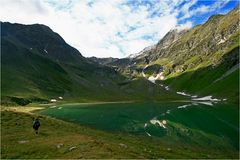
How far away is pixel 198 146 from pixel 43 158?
1458 inches

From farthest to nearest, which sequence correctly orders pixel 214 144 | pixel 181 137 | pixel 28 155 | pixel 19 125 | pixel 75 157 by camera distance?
pixel 181 137, pixel 214 144, pixel 19 125, pixel 28 155, pixel 75 157

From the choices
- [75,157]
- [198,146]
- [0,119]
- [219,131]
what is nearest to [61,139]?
[75,157]

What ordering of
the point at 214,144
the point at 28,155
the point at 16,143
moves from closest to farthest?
1. the point at 28,155
2. the point at 16,143
3. the point at 214,144

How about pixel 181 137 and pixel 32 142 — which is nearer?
pixel 32 142

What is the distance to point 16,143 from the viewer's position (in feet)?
154

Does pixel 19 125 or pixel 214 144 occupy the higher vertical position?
pixel 19 125

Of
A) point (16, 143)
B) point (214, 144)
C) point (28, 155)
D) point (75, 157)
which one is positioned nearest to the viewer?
point (75, 157)

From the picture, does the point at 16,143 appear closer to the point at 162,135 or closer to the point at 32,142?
the point at 32,142

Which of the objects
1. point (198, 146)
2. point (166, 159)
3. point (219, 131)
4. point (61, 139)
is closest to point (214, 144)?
point (198, 146)

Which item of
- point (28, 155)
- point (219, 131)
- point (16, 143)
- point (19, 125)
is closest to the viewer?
point (28, 155)

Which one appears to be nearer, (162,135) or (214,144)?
(214,144)

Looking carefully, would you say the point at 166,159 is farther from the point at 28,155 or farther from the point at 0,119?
the point at 0,119

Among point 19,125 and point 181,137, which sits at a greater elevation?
point 19,125

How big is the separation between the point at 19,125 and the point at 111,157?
29.2 m
